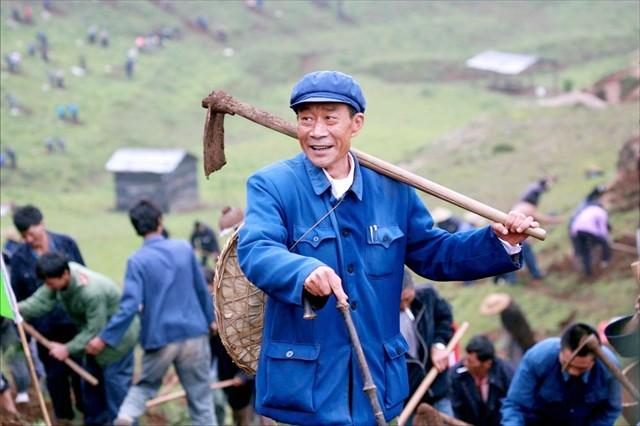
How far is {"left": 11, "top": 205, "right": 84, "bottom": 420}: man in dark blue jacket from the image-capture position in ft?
28.8

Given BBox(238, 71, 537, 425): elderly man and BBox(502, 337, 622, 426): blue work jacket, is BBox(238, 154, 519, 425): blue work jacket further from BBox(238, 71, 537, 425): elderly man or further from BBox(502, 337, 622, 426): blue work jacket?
BBox(502, 337, 622, 426): blue work jacket

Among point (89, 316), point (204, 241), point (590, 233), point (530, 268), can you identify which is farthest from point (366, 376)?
point (530, 268)

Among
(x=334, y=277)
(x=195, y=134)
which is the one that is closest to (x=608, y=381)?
→ (x=334, y=277)

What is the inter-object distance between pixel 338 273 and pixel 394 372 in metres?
0.49

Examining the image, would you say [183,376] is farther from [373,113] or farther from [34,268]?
[373,113]

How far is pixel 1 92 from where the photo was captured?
19.0 m

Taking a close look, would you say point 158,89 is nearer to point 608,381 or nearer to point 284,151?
point 284,151

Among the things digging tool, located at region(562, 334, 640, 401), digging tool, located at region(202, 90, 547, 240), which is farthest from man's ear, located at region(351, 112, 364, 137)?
digging tool, located at region(562, 334, 640, 401)

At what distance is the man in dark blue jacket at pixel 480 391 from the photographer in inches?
333

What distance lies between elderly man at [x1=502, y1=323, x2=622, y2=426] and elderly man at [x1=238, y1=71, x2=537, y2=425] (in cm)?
272

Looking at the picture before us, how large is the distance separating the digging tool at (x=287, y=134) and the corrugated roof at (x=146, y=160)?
1508 cm

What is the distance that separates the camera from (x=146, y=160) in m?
20.8

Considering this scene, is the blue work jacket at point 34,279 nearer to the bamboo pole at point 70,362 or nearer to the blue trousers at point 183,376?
the bamboo pole at point 70,362

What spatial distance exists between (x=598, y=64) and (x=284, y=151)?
16165 mm
